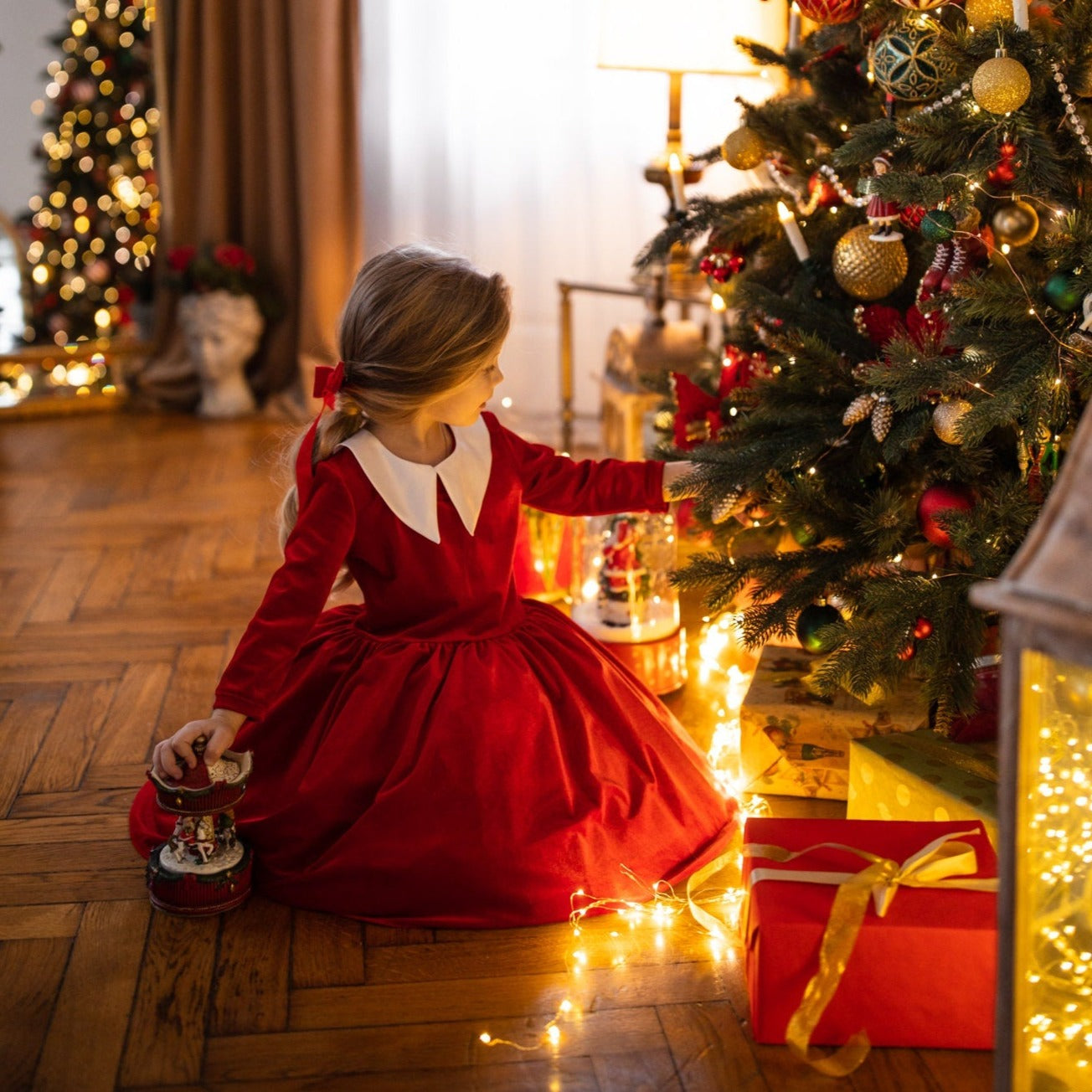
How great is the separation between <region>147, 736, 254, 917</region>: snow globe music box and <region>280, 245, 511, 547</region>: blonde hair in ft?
1.28

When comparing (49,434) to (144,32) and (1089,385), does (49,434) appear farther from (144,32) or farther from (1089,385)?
(1089,385)

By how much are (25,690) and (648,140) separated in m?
2.47

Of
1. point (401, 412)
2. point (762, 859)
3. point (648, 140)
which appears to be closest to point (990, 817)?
point (762, 859)

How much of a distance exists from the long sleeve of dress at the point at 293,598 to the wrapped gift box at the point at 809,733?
1.98 ft

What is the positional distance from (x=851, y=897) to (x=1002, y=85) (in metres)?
0.83

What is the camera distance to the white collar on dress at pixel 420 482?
1592mm

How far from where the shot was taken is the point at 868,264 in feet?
5.60

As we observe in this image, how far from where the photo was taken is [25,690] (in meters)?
2.12

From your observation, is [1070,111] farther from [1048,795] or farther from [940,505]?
[1048,795]

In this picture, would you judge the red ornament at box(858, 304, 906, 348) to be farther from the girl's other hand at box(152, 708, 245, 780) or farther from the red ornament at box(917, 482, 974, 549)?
the girl's other hand at box(152, 708, 245, 780)

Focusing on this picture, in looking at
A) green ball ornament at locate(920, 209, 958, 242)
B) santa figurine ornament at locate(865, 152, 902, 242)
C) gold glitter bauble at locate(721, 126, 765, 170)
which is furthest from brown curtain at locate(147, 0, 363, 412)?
green ball ornament at locate(920, 209, 958, 242)

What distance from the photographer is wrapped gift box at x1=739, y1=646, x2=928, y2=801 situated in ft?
5.80

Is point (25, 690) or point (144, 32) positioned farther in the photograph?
point (144, 32)

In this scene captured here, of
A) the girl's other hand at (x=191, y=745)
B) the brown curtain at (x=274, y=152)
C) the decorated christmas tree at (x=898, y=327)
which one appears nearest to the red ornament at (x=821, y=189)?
the decorated christmas tree at (x=898, y=327)
